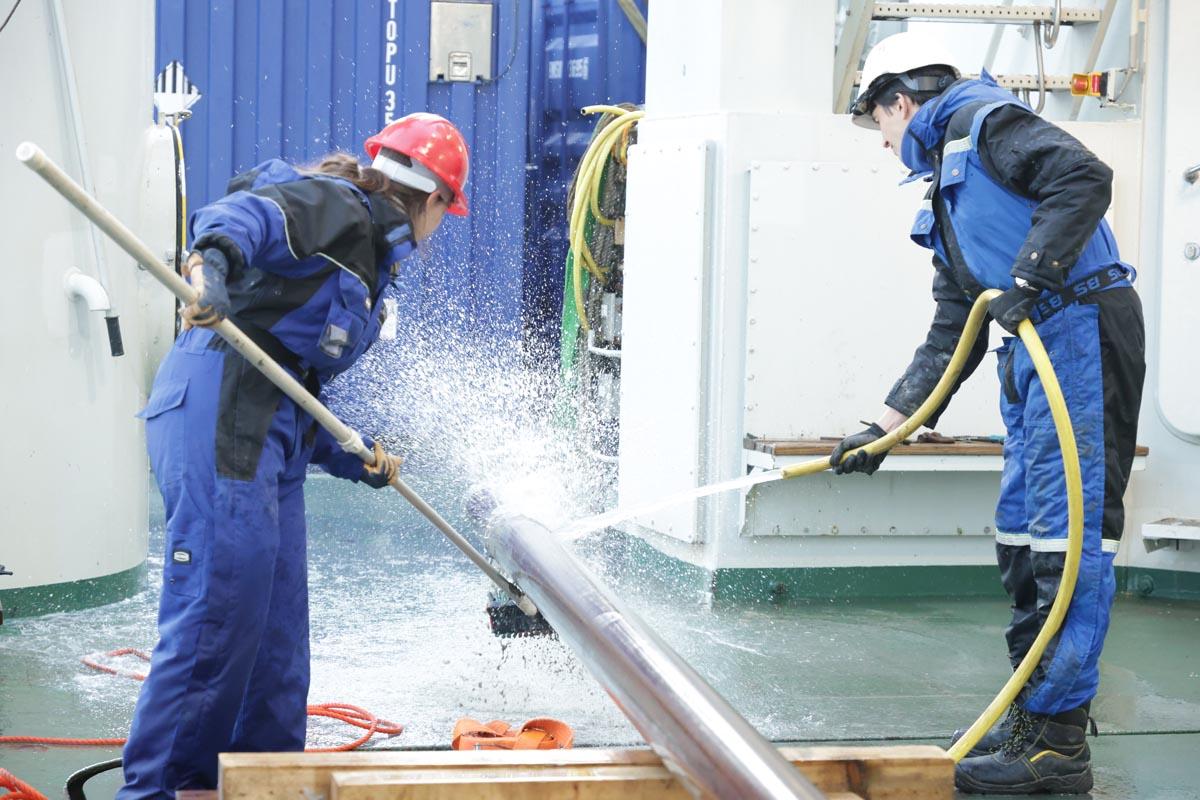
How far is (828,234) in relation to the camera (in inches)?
253

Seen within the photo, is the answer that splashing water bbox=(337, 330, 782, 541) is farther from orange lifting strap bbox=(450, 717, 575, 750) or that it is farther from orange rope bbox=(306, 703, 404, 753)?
orange lifting strap bbox=(450, 717, 575, 750)

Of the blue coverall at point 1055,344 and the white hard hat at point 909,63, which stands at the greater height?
the white hard hat at point 909,63

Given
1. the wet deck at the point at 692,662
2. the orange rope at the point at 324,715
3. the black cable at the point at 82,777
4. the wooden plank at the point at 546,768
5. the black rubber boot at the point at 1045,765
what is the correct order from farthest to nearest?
the wet deck at the point at 692,662, the orange rope at the point at 324,715, the black rubber boot at the point at 1045,765, the black cable at the point at 82,777, the wooden plank at the point at 546,768

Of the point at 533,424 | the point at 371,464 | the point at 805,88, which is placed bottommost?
the point at 533,424

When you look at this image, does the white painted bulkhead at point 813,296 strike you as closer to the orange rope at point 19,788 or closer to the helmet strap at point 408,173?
the helmet strap at point 408,173

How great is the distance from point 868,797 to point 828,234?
4.17m

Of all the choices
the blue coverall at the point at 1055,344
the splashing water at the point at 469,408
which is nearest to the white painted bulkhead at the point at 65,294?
the splashing water at the point at 469,408

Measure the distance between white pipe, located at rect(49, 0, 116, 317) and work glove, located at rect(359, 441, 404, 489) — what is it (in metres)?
2.39

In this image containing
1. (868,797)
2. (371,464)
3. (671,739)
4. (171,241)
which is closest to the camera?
(671,739)

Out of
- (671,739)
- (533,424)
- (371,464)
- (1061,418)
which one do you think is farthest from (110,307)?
(533,424)

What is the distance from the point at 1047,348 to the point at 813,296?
8.13 feet

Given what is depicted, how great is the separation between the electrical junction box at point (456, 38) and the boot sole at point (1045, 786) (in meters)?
7.04

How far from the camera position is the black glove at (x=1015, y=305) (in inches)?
153

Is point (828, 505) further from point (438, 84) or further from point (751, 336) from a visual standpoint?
point (438, 84)
